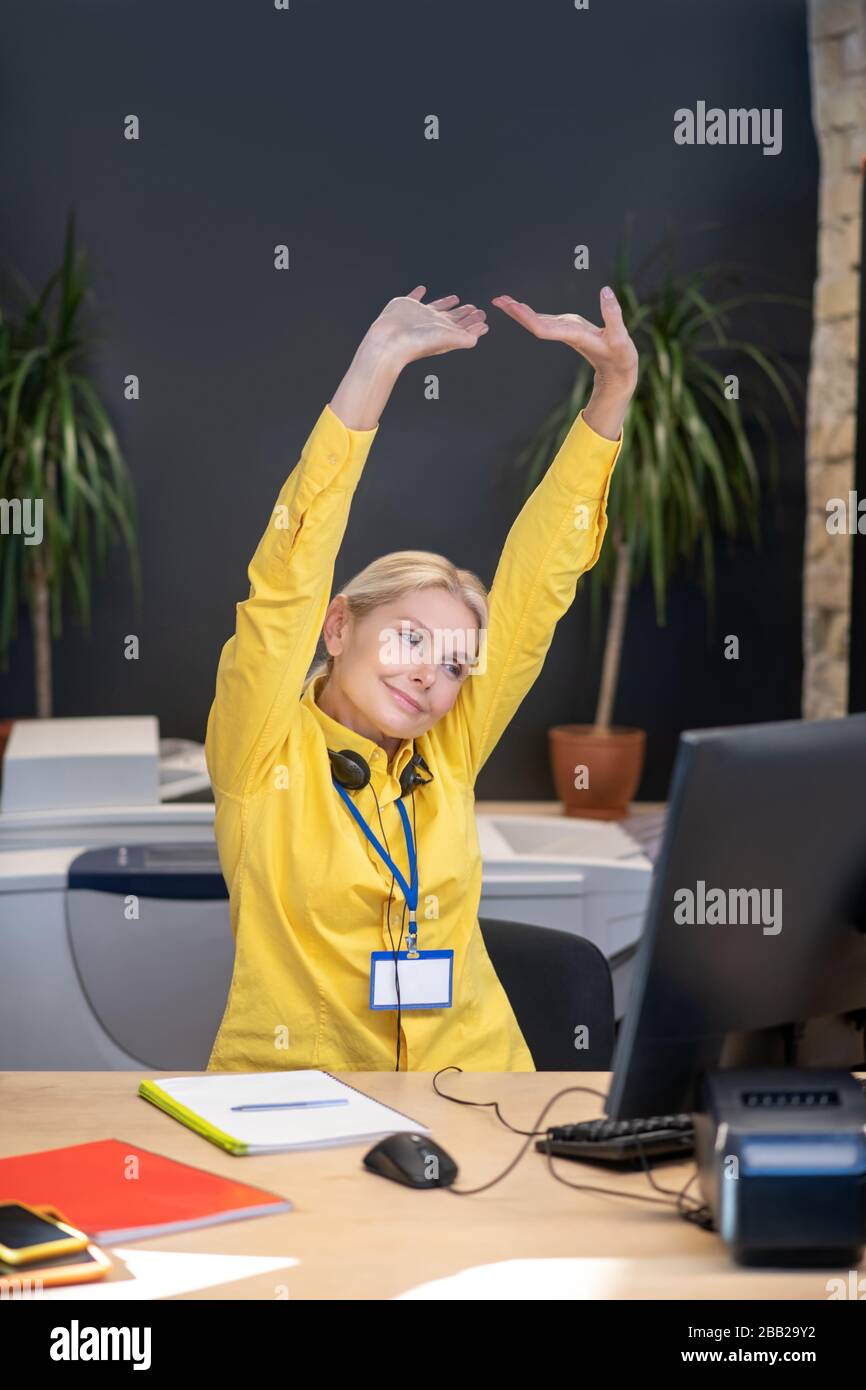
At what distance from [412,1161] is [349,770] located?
26.6 inches

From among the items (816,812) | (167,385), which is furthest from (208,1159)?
(167,385)

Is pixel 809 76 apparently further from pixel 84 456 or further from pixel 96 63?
pixel 84 456

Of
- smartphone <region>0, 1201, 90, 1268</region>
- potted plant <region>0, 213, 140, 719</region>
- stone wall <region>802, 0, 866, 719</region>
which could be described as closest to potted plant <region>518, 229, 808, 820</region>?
stone wall <region>802, 0, 866, 719</region>

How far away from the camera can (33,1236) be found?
1.28 m

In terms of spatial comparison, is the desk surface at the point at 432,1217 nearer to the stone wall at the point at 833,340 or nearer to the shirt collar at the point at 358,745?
the shirt collar at the point at 358,745

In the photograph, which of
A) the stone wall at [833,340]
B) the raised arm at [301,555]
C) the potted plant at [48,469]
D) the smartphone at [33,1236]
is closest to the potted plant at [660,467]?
the stone wall at [833,340]

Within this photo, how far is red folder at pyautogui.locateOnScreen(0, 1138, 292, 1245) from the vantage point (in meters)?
1.36

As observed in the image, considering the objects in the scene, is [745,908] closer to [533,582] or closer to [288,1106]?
[288,1106]

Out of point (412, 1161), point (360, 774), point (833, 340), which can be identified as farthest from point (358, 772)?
point (833, 340)

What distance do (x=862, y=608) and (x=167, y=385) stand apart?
2403mm

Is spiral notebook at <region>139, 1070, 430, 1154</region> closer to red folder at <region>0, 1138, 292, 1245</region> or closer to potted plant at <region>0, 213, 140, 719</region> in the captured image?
red folder at <region>0, 1138, 292, 1245</region>

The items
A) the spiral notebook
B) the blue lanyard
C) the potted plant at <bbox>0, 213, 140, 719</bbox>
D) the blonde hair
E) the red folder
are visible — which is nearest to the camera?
the red folder

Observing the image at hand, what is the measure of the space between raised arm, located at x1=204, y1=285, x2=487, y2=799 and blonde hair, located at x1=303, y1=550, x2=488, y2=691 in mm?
138

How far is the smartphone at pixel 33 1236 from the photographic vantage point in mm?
1245
